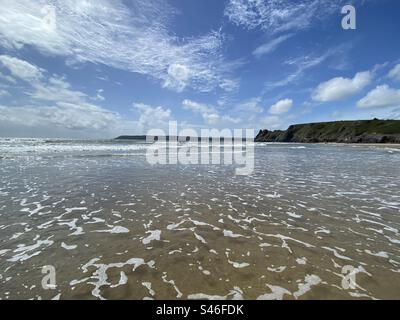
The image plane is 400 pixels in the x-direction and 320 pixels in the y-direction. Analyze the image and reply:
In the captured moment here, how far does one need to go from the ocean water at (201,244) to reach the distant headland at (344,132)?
92.4 meters

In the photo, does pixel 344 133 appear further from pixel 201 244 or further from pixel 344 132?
pixel 201 244

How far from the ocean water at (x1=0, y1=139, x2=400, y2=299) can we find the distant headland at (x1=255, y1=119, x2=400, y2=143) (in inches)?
3640

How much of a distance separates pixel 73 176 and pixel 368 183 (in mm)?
17066

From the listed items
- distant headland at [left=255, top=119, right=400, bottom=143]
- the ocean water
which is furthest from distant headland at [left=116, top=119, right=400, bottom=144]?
the ocean water

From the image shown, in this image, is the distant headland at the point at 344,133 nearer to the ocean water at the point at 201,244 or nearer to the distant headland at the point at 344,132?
the distant headland at the point at 344,132

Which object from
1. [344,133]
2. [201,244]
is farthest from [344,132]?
[201,244]

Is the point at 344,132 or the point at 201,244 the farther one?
the point at 344,132

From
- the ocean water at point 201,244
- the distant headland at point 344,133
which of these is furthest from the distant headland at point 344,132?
the ocean water at point 201,244

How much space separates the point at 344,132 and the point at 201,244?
125146mm

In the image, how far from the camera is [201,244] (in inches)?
212

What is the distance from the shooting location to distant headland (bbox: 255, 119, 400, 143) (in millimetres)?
86750

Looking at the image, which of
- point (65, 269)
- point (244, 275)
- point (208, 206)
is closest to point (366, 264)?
point (244, 275)

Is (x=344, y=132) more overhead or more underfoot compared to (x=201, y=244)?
more overhead

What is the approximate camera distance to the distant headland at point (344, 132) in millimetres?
86750
